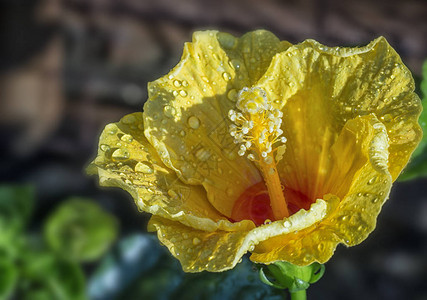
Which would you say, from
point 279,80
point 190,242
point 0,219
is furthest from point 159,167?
point 0,219

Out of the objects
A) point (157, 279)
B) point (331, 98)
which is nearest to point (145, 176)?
point (331, 98)

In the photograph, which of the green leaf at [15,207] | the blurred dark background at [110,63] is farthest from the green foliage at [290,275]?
the blurred dark background at [110,63]

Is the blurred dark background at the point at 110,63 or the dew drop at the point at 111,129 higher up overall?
the dew drop at the point at 111,129

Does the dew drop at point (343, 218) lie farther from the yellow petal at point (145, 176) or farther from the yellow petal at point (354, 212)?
the yellow petal at point (145, 176)

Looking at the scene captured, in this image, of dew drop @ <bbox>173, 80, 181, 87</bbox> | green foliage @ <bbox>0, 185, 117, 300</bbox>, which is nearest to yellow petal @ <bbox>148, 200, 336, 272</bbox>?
dew drop @ <bbox>173, 80, 181, 87</bbox>

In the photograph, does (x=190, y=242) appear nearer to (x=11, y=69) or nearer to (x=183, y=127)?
(x=183, y=127)

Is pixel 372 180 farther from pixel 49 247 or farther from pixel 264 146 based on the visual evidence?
pixel 49 247

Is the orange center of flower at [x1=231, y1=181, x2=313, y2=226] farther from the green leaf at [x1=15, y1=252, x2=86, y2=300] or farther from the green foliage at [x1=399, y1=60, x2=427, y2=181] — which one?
the green leaf at [x1=15, y1=252, x2=86, y2=300]
